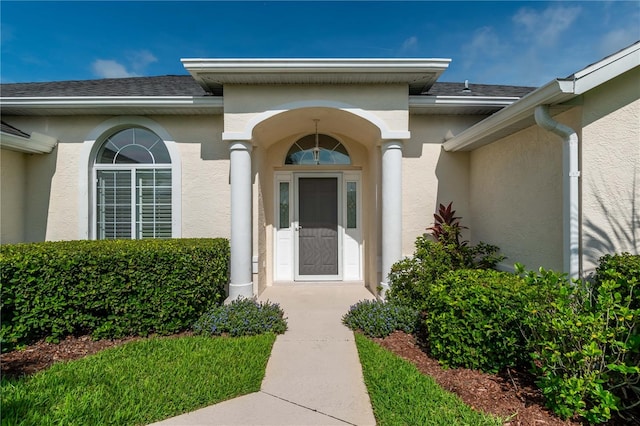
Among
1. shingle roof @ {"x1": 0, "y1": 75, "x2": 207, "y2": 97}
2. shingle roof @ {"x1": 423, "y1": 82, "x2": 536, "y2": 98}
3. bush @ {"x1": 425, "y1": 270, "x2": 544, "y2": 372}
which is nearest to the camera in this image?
bush @ {"x1": 425, "y1": 270, "x2": 544, "y2": 372}

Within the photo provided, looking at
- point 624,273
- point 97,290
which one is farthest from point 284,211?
point 624,273

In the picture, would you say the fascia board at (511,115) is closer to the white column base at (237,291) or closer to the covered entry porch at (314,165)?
the covered entry porch at (314,165)

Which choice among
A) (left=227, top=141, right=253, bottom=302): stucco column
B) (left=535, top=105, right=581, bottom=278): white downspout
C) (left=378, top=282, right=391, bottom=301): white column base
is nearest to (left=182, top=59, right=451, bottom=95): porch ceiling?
(left=227, top=141, right=253, bottom=302): stucco column

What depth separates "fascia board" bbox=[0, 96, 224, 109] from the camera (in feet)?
18.2

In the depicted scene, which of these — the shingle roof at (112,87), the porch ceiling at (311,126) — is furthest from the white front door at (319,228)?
the shingle roof at (112,87)

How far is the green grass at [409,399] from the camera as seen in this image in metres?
2.40

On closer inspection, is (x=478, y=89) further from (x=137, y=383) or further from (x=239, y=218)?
(x=137, y=383)

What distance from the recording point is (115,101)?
556 cm

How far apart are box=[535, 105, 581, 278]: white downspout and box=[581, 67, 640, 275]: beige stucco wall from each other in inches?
3.2

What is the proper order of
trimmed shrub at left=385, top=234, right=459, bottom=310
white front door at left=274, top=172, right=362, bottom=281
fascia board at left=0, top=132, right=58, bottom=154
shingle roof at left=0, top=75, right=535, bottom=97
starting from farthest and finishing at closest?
1. white front door at left=274, top=172, right=362, bottom=281
2. shingle roof at left=0, top=75, right=535, bottom=97
3. fascia board at left=0, top=132, right=58, bottom=154
4. trimmed shrub at left=385, top=234, right=459, bottom=310

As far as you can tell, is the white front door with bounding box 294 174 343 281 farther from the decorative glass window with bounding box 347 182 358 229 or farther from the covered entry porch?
the decorative glass window with bounding box 347 182 358 229

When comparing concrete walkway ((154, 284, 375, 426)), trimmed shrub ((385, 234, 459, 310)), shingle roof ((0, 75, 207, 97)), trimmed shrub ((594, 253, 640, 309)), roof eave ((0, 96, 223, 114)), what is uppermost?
shingle roof ((0, 75, 207, 97))

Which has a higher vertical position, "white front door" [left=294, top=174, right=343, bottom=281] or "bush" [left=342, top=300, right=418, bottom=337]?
"white front door" [left=294, top=174, right=343, bottom=281]

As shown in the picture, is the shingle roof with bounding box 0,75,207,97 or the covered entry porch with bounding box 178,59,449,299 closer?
the covered entry porch with bounding box 178,59,449,299
